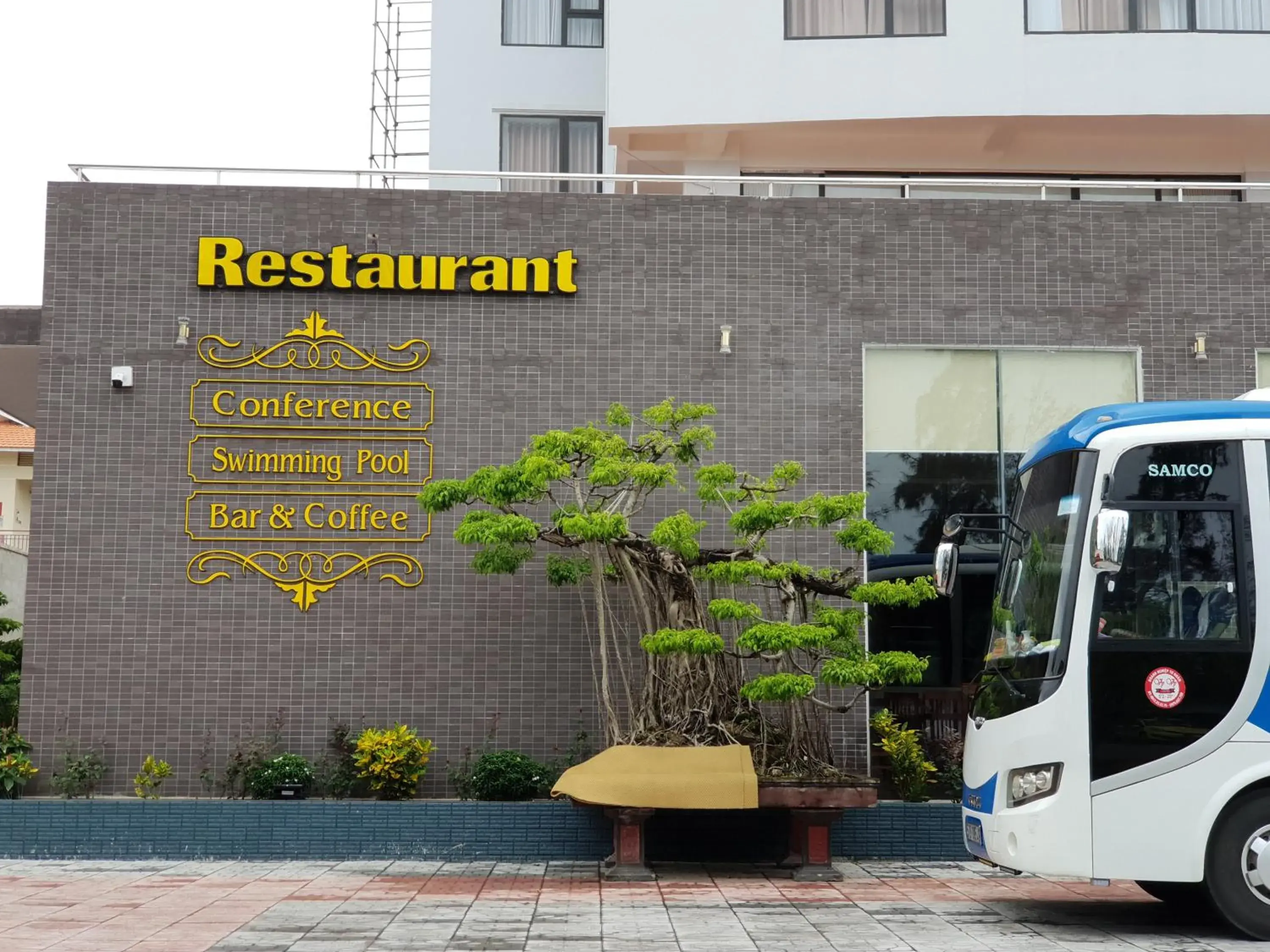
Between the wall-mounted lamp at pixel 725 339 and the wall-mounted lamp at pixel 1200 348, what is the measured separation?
4793 millimetres

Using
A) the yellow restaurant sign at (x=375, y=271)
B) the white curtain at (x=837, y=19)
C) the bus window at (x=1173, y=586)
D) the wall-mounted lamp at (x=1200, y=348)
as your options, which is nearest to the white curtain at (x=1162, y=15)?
the white curtain at (x=837, y=19)

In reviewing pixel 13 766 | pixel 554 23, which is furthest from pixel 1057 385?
pixel 13 766

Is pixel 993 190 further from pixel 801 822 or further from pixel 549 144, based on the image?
pixel 801 822

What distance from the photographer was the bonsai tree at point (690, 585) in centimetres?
1214

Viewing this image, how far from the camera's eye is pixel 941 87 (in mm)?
17531

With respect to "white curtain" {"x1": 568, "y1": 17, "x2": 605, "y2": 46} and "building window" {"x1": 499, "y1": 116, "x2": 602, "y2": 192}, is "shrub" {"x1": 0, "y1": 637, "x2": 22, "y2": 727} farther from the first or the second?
"white curtain" {"x1": 568, "y1": 17, "x2": 605, "y2": 46}

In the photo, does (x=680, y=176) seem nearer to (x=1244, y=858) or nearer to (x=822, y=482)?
(x=822, y=482)

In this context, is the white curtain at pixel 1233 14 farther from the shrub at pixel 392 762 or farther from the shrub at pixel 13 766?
the shrub at pixel 13 766

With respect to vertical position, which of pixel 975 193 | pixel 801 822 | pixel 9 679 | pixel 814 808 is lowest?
pixel 801 822

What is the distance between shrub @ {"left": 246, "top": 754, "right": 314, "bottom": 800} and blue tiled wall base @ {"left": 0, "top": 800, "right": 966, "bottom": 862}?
0.21 metres

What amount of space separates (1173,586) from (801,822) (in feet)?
13.8

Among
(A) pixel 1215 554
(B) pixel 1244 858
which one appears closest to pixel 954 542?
(A) pixel 1215 554

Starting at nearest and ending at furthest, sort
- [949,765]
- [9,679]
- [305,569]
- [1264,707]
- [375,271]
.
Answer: [1264,707], [949,765], [305,569], [375,271], [9,679]

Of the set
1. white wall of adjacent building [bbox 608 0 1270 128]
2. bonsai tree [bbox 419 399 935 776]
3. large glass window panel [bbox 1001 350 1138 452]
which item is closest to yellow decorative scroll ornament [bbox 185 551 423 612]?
bonsai tree [bbox 419 399 935 776]
